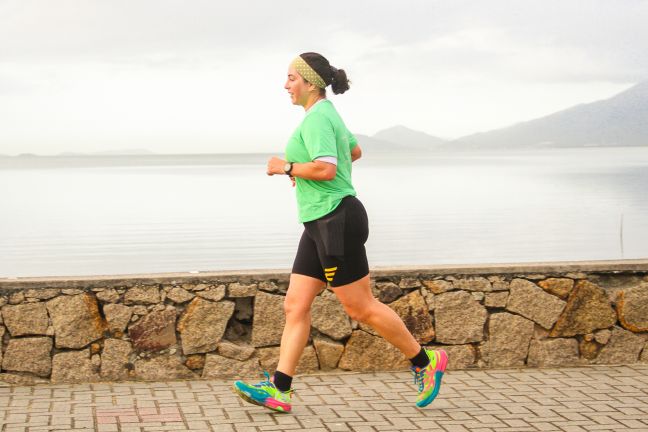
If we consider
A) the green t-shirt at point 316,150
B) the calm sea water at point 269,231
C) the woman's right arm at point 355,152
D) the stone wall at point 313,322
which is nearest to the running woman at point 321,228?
the green t-shirt at point 316,150

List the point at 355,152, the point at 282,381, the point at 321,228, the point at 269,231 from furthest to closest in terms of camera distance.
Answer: the point at 269,231 < the point at 355,152 < the point at 282,381 < the point at 321,228

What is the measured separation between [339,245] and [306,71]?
900 millimetres

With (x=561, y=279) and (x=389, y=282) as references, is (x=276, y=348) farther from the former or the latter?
(x=561, y=279)

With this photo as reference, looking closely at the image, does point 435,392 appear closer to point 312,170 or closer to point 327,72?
point 312,170

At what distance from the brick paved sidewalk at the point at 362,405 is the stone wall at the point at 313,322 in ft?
0.45

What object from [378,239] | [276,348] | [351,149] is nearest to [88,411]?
[276,348]

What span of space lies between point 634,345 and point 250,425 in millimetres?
2767

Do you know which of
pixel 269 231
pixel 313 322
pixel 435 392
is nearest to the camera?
pixel 435 392

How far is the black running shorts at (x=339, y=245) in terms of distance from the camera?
548 cm

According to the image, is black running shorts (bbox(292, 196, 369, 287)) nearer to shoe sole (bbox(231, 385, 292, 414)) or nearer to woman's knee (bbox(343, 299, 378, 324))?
woman's knee (bbox(343, 299, 378, 324))

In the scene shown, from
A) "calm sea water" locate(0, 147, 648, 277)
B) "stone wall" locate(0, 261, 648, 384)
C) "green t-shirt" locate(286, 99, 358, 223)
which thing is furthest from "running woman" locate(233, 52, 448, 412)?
"calm sea water" locate(0, 147, 648, 277)

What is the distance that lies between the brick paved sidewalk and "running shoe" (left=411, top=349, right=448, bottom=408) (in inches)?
2.7

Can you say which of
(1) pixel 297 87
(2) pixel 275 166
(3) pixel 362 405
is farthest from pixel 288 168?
(3) pixel 362 405

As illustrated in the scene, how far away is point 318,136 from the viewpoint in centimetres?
541
